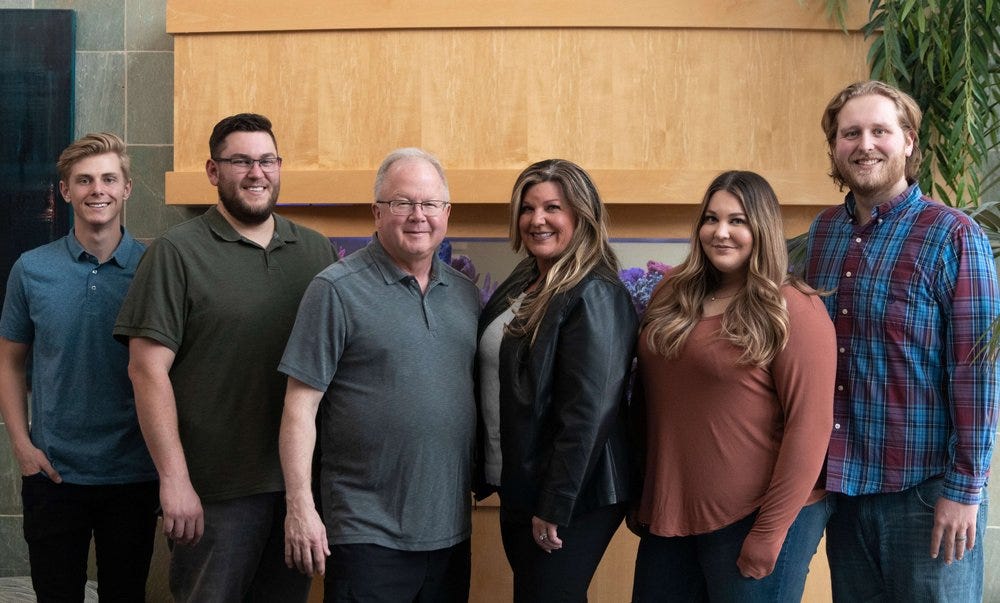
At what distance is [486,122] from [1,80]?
170cm

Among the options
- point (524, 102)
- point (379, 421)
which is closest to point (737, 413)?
point (379, 421)

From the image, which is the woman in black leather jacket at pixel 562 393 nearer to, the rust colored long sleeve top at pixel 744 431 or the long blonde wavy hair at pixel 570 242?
the long blonde wavy hair at pixel 570 242

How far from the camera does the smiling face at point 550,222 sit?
7.09ft

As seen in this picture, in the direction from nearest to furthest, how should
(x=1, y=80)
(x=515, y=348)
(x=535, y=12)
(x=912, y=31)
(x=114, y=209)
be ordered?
(x=515, y=348), (x=114, y=209), (x=912, y=31), (x=535, y=12), (x=1, y=80)

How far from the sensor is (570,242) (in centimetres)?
216

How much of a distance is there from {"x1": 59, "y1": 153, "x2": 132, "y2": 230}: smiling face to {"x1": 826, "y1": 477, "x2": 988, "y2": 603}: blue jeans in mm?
1879

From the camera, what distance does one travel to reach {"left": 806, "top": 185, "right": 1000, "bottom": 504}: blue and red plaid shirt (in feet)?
6.43

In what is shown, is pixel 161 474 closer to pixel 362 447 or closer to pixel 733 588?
pixel 362 447

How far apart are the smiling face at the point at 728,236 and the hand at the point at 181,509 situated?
49.1 inches

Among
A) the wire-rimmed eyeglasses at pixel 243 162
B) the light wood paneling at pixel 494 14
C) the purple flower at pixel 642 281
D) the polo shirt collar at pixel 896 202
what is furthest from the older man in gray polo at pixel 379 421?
the light wood paneling at pixel 494 14

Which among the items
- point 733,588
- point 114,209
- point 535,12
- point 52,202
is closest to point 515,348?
point 733,588

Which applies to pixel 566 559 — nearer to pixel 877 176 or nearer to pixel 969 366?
pixel 969 366

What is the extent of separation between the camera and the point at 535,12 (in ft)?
10.3

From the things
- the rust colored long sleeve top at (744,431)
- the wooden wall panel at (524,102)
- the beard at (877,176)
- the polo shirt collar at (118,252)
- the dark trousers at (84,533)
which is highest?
the wooden wall panel at (524,102)
